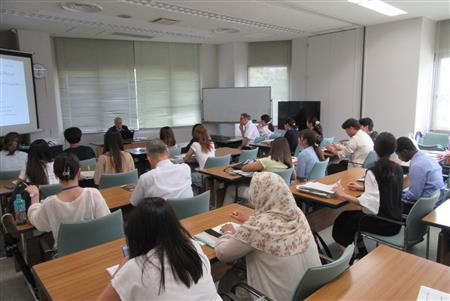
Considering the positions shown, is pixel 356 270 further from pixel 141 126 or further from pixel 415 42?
pixel 141 126

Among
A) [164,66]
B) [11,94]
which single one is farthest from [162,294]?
[164,66]

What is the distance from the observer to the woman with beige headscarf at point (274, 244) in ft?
5.37

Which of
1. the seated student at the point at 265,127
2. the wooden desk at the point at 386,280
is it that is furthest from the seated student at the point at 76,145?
the seated student at the point at 265,127

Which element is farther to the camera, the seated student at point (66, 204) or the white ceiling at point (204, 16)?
the white ceiling at point (204, 16)

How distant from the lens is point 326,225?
3969 mm

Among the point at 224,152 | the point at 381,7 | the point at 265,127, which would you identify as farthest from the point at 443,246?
the point at 265,127

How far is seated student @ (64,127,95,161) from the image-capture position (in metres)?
4.26

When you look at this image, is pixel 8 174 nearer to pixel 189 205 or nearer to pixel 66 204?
pixel 66 204

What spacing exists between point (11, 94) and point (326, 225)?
5849mm

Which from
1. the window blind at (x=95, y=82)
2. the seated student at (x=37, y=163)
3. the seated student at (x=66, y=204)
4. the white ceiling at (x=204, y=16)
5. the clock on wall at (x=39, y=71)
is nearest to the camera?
the seated student at (x=66, y=204)

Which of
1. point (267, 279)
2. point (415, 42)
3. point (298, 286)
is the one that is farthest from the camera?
point (415, 42)

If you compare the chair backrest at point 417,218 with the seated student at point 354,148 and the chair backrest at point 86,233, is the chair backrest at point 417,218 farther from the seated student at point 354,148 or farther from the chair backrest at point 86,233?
the seated student at point 354,148

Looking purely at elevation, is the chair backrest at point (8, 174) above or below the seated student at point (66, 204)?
below

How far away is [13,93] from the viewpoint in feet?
19.8
